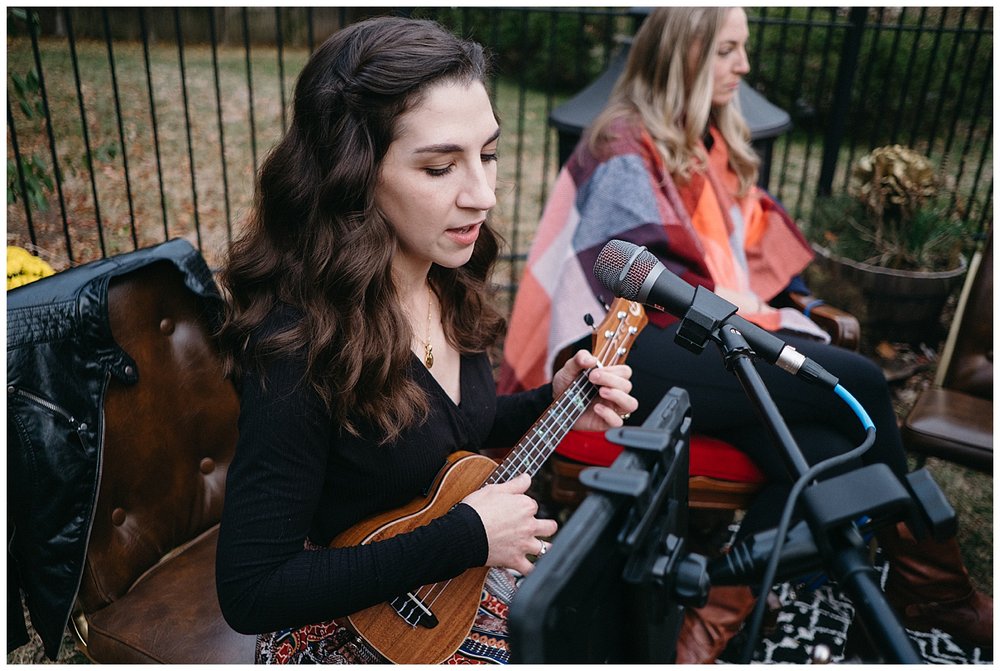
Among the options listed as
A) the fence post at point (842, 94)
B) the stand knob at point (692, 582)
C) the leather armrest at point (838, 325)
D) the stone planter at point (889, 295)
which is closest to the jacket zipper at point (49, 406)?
the stand knob at point (692, 582)

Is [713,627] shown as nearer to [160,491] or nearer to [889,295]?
[160,491]

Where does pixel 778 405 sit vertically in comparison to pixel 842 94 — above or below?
below

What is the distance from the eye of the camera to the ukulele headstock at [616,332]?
A: 1.74 m

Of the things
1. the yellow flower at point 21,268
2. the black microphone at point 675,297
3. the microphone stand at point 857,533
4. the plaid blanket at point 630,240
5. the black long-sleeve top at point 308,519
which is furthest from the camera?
the plaid blanket at point 630,240

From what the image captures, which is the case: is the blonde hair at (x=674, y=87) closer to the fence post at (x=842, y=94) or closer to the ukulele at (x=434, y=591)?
the ukulele at (x=434, y=591)

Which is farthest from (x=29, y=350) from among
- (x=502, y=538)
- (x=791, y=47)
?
(x=791, y=47)

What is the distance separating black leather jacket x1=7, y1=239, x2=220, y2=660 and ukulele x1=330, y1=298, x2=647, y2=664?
20.1 inches

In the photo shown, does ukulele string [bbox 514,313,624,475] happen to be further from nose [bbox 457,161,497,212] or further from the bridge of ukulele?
nose [bbox 457,161,497,212]

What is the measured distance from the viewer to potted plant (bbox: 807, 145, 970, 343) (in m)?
3.89

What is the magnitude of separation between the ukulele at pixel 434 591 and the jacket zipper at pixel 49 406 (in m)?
0.54

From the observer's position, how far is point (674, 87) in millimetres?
2715

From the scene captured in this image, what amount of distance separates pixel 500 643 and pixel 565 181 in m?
1.71

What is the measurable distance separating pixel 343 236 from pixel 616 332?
0.68m

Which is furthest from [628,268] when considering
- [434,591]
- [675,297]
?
[434,591]
